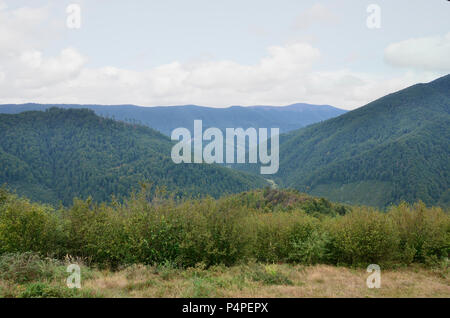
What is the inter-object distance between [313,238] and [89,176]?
7484 inches

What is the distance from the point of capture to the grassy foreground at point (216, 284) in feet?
35.8

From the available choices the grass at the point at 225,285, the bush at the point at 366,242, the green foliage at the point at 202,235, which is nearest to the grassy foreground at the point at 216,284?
the grass at the point at 225,285

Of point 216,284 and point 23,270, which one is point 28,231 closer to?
point 23,270

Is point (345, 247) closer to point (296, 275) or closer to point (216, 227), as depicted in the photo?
point (296, 275)

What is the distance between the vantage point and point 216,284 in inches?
485

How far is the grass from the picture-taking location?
10898 millimetres

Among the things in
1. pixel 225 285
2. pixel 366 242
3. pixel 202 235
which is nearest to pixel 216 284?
pixel 225 285

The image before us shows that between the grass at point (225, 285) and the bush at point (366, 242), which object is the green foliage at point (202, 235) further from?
the grass at point (225, 285)

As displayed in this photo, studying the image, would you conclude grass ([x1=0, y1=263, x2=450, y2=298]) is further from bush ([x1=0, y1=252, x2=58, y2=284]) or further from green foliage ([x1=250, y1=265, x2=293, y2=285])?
bush ([x1=0, y1=252, x2=58, y2=284])

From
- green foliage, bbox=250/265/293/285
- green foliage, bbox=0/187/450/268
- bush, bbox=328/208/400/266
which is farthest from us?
bush, bbox=328/208/400/266

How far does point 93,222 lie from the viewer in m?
19.5

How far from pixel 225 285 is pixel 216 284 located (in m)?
0.39

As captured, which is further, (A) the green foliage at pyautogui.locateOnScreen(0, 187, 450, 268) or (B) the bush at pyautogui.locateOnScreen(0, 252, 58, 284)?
(A) the green foliage at pyautogui.locateOnScreen(0, 187, 450, 268)

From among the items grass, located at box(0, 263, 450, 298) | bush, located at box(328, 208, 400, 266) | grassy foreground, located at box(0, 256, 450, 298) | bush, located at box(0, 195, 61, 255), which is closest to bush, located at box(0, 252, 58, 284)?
grassy foreground, located at box(0, 256, 450, 298)
